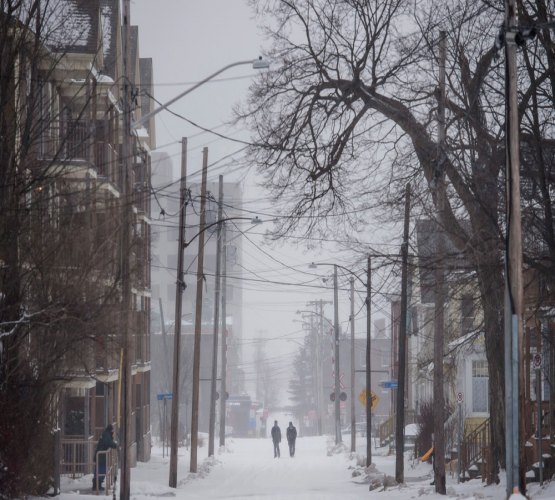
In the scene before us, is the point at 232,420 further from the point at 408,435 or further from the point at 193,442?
the point at 193,442

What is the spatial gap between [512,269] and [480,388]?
1290 inches

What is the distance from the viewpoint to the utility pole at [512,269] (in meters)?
17.2

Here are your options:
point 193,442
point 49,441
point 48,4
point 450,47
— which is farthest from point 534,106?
point 193,442

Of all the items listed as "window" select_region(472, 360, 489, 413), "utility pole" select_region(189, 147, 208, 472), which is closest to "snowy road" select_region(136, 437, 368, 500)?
"utility pole" select_region(189, 147, 208, 472)

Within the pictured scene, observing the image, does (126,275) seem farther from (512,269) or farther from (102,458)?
(512,269)

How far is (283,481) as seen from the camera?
3672 centimetres

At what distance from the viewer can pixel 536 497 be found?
22.5m

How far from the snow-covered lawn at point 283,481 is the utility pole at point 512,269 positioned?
5136 millimetres

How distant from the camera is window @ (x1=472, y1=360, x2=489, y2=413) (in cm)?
4909

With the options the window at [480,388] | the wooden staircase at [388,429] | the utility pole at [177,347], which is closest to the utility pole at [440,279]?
the utility pole at [177,347]

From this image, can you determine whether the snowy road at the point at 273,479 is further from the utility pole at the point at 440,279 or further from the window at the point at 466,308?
the window at the point at 466,308

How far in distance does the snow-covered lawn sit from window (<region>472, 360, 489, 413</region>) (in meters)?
3.74

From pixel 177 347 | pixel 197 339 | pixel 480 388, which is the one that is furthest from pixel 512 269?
pixel 480 388

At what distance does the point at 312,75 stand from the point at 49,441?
374 inches
